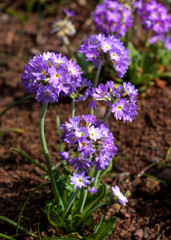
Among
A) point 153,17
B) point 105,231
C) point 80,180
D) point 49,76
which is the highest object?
point 153,17

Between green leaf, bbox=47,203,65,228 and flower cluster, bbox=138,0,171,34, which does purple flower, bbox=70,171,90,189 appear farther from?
flower cluster, bbox=138,0,171,34

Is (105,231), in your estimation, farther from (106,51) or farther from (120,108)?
(106,51)

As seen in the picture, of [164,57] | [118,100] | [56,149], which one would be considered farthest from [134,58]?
[118,100]

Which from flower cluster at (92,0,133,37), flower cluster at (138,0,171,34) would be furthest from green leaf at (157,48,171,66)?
flower cluster at (92,0,133,37)

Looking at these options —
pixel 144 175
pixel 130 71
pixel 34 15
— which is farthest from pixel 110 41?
pixel 34 15

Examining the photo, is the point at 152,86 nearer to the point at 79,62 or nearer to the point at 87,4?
the point at 79,62

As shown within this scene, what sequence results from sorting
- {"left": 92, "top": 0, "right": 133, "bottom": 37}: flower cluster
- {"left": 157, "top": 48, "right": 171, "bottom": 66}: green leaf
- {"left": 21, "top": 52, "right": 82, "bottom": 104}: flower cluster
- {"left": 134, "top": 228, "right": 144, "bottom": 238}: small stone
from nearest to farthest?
1. {"left": 21, "top": 52, "right": 82, "bottom": 104}: flower cluster
2. {"left": 134, "top": 228, "right": 144, "bottom": 238}: small stone
3. {"left": 92, "top": 0, "right": 133, "bottom": 37}: flower cluster
4. {"left": 157, "top": 48, "right": 171, "bottom": 66}: green leaf
